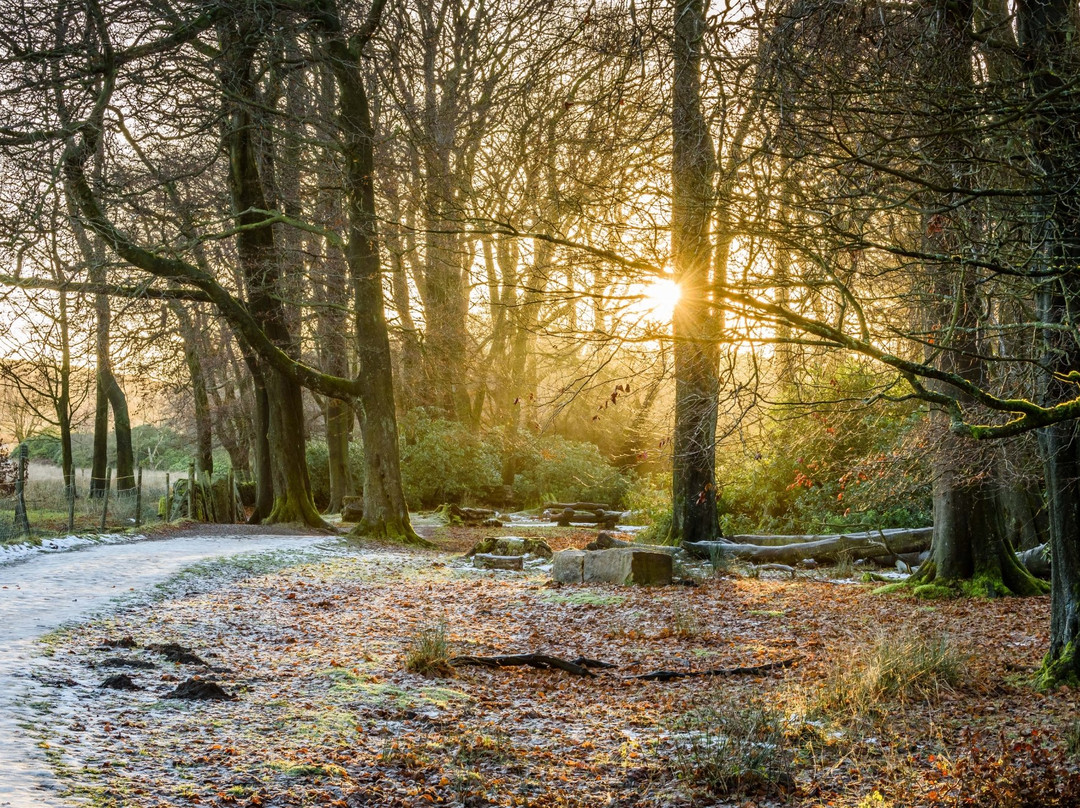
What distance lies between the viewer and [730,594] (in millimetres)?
11898

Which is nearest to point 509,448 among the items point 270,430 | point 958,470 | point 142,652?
point 270,430

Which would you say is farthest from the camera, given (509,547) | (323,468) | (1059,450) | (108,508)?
(323,468)

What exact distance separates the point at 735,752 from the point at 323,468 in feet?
83.7

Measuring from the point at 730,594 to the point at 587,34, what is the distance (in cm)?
747

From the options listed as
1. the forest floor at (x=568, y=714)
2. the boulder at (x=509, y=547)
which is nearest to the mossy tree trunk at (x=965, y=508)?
the forest floor at (x=568, y=714)

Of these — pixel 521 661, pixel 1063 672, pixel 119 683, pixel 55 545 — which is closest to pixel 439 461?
pixel 55 545

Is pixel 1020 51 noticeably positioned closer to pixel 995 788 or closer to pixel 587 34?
pixel 587 34

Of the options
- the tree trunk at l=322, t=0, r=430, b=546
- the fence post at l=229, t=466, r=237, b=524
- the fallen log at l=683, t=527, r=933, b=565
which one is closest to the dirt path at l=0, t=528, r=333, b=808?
the tree trunk at l=322, t=0, r=430, b=546

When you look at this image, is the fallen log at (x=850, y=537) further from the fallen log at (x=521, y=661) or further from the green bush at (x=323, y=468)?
the green bush at (x=323, y=468)

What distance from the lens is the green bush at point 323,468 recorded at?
Answer: 2864 centimetres

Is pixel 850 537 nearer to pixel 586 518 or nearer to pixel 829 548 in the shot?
pixel 829 548

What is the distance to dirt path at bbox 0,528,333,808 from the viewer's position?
171 inches

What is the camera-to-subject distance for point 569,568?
1305cm

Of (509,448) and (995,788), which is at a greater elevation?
(509,448)
